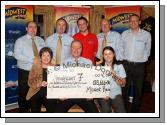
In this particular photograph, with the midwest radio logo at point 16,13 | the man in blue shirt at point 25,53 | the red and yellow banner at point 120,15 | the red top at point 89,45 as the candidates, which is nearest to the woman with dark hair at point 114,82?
the red top at point 89,45

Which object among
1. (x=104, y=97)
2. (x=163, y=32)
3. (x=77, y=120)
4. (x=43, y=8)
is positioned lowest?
(x=77, y=120)

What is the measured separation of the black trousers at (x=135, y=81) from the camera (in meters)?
2.23

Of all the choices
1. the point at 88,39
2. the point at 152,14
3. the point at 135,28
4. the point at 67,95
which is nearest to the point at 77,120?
the point at 67,95

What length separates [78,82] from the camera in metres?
2.24

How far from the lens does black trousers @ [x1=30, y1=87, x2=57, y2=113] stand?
87.8 inches

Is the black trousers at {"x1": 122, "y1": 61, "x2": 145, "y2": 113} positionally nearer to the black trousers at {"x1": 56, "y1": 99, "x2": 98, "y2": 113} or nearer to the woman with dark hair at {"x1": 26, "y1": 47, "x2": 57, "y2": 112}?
the black trousers at {"x1": 56, "y1": 99, "x2": 98, "y2": 113}

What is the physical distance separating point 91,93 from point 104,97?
103 millimetres

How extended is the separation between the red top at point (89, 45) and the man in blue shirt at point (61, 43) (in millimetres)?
89

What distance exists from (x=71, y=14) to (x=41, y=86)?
0.58 meters

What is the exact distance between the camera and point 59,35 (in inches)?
87.7

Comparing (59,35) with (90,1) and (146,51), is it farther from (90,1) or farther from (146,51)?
(146,51)

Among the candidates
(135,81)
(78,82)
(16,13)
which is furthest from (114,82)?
(16,13)

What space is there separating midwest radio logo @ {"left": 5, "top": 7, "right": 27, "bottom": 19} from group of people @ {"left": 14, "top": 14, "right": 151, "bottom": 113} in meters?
0.09

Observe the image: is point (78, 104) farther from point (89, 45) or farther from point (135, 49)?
point (135, 49)
